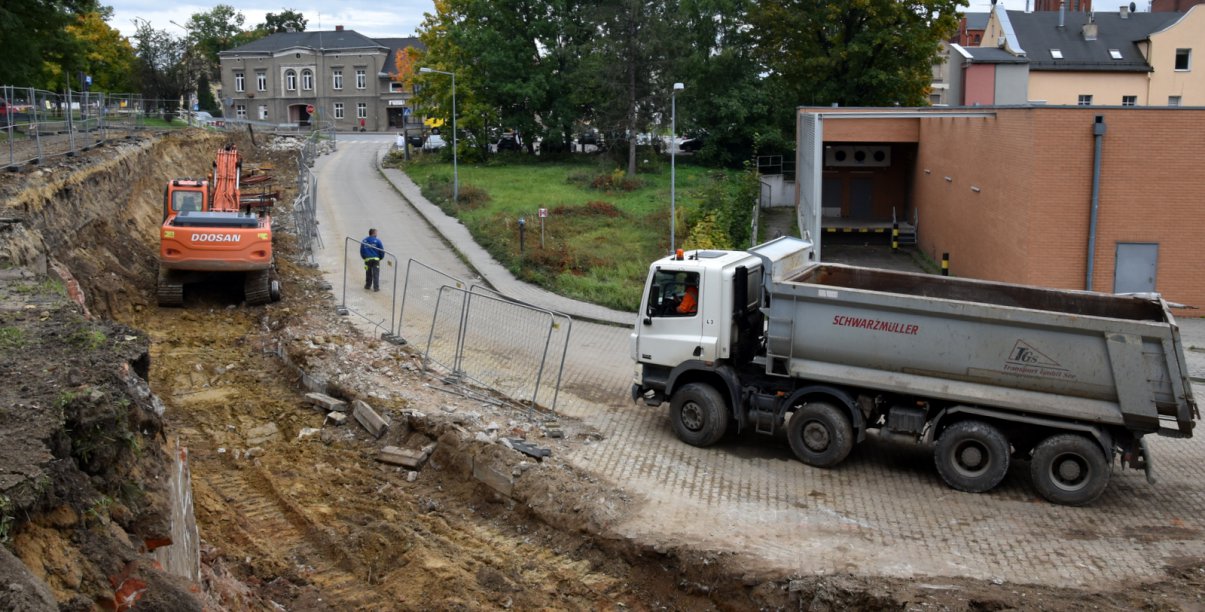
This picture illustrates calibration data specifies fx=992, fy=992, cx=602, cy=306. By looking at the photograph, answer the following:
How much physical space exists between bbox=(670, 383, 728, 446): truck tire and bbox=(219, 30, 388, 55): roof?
83977mm

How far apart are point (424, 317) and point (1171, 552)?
14.0m

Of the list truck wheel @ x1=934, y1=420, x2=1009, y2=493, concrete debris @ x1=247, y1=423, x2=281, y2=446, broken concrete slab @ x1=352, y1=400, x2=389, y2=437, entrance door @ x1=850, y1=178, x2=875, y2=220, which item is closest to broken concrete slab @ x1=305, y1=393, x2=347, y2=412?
broken concrete slab @ x1=352, y1=400, x2=389, y2=437

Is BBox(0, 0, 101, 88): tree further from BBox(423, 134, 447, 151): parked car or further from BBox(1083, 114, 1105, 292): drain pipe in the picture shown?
BBox(1083, 114, 1105, 292): drain pipe

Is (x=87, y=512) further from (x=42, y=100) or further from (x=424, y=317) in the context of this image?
(x=42, y=100)

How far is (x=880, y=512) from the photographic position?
11547 millimetres

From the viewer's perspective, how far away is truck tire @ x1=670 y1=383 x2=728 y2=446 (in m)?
13.4

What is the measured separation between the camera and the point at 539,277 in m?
25.9

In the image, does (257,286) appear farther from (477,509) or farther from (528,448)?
(477,509)

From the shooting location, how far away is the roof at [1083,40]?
48.5m

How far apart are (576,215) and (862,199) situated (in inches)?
439

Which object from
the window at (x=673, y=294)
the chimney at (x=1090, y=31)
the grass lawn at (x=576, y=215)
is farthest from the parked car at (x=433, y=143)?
the window at (x=673, y=294)

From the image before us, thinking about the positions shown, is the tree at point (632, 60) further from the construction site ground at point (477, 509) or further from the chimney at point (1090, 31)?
the construction site ground at point (477, 509)

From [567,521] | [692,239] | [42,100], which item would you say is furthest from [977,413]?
[42,100]

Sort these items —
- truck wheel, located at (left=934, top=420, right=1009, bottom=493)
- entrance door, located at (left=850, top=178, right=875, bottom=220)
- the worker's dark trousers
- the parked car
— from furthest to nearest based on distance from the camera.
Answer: the parked car → entrance door, located at (left=850, top=178, right=875, bottom=220) → the worker's dark trousers → truck wheel, located at (left=934, top=420, right=1009, bottom=493)
